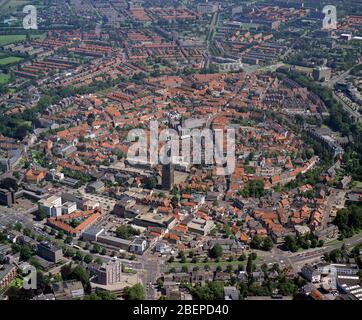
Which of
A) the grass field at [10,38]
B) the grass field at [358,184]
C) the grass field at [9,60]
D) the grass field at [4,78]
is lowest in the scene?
the grass field at [358,184]

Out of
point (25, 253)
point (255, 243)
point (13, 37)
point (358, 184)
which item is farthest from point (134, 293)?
point (13, 37)

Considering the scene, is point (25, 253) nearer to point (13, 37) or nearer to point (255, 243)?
point (255, 243)

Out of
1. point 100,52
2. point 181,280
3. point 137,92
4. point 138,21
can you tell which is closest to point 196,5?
point 138,21

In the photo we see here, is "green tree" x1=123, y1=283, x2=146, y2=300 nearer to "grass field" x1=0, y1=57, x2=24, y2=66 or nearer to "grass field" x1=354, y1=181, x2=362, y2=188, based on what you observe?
"grass field" x1=354, y1=181, x2=362, y2=188

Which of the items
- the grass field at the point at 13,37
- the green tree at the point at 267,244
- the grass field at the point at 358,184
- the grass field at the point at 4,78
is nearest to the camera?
the green tree at the point at 267,244

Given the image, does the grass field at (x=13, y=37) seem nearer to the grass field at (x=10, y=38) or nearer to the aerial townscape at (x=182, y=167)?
the grass field at (x=10, y=38)

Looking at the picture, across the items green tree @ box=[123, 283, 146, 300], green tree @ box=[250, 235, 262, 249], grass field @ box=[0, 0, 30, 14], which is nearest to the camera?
green tree @ box=[123, 283, 146, 300]

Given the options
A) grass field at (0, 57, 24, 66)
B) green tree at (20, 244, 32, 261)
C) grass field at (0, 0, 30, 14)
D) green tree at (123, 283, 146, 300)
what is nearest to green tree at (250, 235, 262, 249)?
green tree at (123, 283, 146, 300)

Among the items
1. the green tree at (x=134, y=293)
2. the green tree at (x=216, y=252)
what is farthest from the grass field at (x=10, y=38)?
the green tree at (x=134, y=293)

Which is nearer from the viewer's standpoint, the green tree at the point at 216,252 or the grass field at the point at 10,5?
the green tree at the point at 216,252
